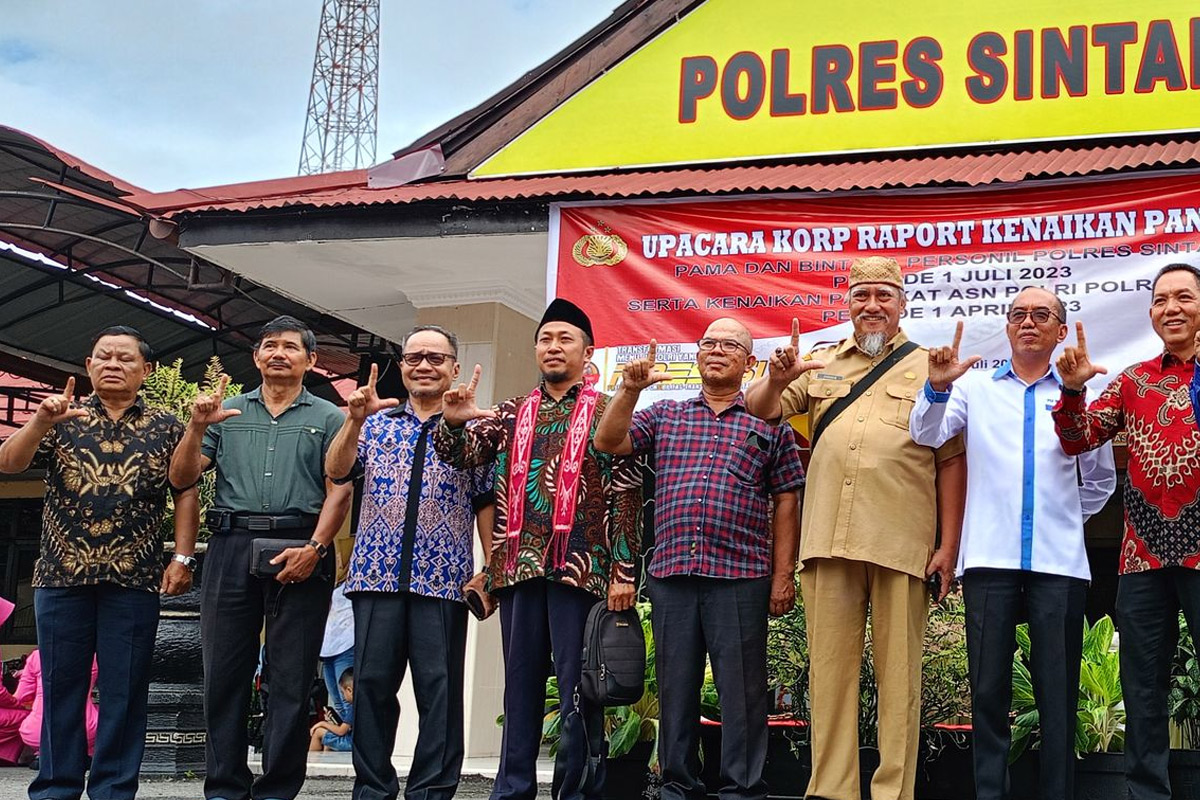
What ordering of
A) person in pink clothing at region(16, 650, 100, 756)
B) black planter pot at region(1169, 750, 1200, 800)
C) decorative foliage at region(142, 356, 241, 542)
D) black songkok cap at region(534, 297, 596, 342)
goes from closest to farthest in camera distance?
black planter pot at region(1169, 750, 1200, 800) → black songkok cap at region(534, 297, 596, 342) → decorative foliage at region(142, 356, 241, 542) → person in pink clothing at region(16, 650, 100, 756)

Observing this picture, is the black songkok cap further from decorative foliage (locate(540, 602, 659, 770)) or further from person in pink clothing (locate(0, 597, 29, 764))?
person in pink clothing (locate(0, 597, 29, 764))

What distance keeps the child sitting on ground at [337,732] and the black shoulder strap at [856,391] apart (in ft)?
16.3

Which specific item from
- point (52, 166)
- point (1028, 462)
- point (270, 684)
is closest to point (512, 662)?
point (270, 684)

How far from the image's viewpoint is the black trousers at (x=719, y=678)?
13.9ft

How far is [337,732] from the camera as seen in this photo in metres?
8.53

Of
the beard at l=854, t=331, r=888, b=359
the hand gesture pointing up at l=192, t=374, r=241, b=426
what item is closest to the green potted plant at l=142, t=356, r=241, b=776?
the hand gesture pointing up at l=192, t=374, r=241, b=426

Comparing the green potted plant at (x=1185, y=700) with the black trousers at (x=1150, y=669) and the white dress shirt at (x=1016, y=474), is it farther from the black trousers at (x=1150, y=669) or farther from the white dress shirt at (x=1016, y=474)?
the white dress shirt at (x=1016, y=474)

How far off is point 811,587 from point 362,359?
6.68 m

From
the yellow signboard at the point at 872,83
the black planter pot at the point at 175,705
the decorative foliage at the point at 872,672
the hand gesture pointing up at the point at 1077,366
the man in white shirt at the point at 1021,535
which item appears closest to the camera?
the hand gesture pointing up at the point at 1077,366

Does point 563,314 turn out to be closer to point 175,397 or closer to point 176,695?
point 176,695

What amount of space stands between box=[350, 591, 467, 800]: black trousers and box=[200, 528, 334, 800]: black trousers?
23cm

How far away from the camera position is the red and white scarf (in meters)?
4.42

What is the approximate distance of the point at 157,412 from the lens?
4891 mm

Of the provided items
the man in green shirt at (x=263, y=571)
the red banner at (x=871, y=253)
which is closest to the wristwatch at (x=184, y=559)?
the man in green shirt at (x=263, y=571)
